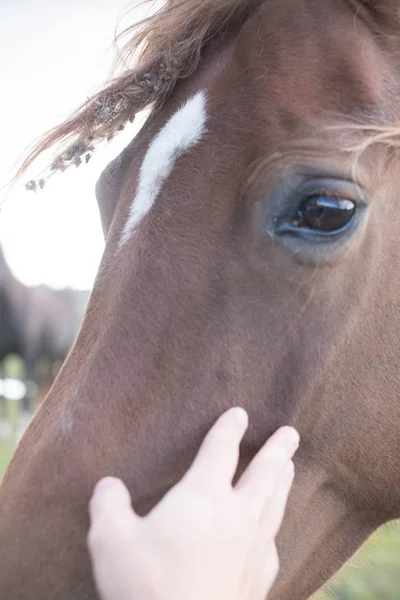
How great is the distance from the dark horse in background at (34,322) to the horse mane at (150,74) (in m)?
9.10

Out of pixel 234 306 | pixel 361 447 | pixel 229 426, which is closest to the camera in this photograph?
pixel 229 426

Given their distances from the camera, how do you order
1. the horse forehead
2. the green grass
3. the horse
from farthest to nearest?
the green grass < the horse forehead < the horse

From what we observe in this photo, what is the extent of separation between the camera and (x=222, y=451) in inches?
44.3

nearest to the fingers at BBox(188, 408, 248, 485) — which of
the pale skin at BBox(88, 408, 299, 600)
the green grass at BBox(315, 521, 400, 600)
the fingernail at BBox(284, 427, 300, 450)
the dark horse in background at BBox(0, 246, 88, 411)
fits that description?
the pale skin at BBox(88, 408, 299, 600)

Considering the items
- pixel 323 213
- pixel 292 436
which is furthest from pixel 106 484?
pixel 323 213

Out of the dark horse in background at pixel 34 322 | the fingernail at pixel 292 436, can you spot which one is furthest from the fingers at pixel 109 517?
the dark horse in background at pixel 34 322

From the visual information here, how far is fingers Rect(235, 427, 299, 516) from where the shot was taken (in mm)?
1095

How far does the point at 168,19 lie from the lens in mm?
1716

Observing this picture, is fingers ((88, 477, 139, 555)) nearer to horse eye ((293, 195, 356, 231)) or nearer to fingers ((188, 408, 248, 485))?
fingers ((188, 408, 248, 485))

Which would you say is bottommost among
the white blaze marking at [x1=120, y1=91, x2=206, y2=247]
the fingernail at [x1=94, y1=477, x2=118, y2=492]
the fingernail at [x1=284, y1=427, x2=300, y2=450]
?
the fingernail at [x1=94, y1=477, x2=118, y2=492]

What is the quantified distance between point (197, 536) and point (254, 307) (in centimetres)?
52

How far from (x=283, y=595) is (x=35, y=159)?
131 cm

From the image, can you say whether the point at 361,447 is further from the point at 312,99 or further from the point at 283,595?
the point at 312,99

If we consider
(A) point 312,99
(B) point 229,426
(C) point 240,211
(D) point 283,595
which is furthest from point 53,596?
(A) point 312,99
